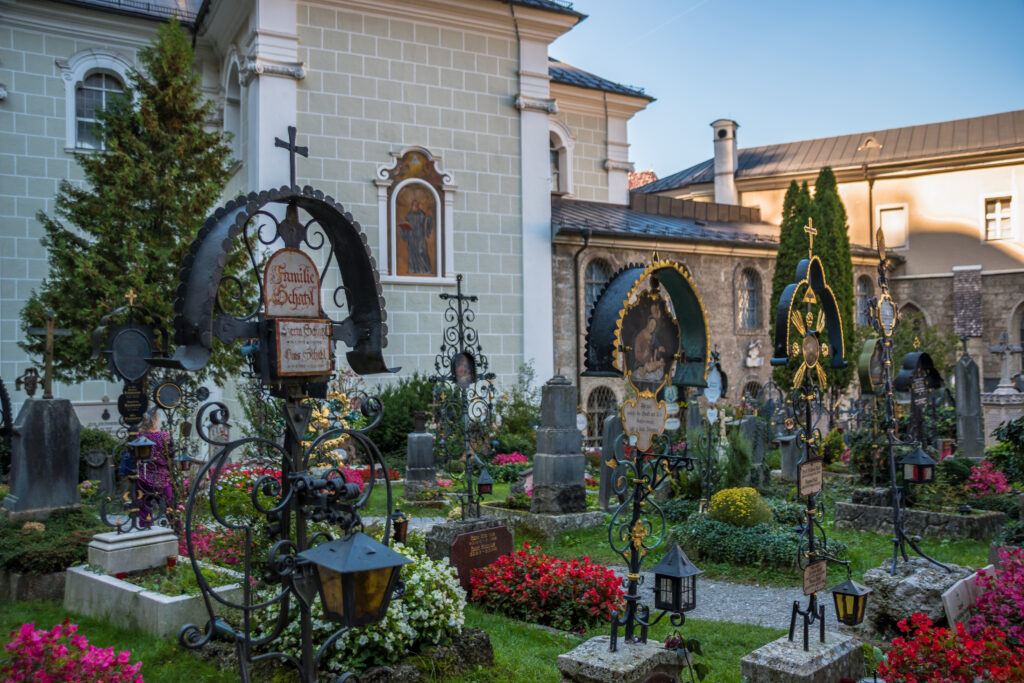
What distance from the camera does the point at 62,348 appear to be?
14000 mm

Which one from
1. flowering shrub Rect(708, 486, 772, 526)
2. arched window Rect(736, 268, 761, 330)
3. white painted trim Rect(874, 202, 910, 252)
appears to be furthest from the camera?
white painted trim Rect(874, 202, 910, 252)

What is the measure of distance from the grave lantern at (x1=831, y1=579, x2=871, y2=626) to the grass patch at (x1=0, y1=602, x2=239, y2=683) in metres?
3.84

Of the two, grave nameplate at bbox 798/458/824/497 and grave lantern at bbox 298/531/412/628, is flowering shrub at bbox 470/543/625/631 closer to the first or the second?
grave nameplate at bbox 798/458/824/497

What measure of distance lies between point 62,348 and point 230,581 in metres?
9.98

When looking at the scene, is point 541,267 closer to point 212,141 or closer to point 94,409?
point 212,141

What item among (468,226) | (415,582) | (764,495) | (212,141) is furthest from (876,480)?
(212,141)

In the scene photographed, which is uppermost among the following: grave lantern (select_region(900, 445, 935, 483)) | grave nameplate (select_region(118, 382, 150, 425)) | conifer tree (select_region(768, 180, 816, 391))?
conifer tree (select_region(768, 180, 816, 391))

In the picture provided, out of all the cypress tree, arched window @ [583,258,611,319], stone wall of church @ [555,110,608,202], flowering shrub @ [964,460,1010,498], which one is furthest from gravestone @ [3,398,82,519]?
the cypress tree

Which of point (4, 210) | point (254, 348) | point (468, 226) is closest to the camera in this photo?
point (254, 348)

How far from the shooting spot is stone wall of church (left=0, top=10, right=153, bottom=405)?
16.4 m

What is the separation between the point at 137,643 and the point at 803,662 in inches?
176

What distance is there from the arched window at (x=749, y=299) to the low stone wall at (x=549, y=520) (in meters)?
13.8

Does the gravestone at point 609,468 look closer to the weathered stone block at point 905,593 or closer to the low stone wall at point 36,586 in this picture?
the weathered stone block at point 905,593

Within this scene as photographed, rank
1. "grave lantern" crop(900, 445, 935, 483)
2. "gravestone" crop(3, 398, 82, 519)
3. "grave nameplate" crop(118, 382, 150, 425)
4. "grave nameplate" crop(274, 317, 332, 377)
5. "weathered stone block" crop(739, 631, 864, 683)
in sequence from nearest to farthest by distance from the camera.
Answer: "grave nameplate" crop(274, 317, 332, 377)
"weathered stone block" crop(739, 631, 864, 683)
"grave lantern" crop(900, 445, 935, 483)
"grave nameplate" crop(118, 382, 150, 425)
"gravestone" crop(3, 398, 82, 519)
